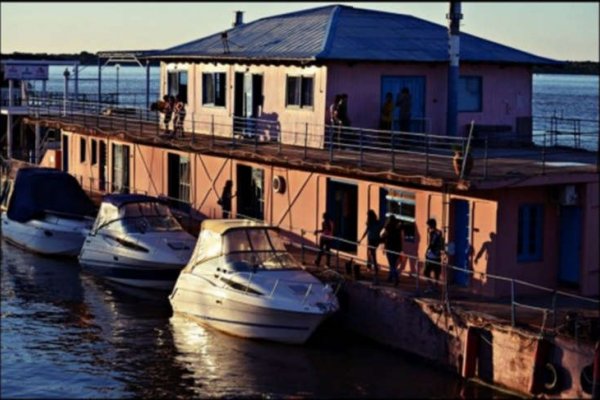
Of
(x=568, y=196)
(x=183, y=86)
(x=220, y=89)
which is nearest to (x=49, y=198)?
(x=183, y=86)

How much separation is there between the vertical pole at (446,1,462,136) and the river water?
8601mm

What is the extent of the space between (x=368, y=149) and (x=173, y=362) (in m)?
10.3

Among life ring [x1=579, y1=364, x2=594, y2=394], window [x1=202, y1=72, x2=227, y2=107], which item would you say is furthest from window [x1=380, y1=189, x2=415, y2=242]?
window [x1=202, y1=72, x2=227, y2=107]

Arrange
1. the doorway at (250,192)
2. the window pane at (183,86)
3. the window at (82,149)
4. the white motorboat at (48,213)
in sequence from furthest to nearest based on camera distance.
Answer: the window at (82,149) < the window pane at (183,86) < the white motorboat at (48,213) < the doorway at (250,192)

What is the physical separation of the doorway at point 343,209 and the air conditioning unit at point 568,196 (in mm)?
6338

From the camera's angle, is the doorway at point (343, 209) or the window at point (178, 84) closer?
the doorway at point (343, 209)

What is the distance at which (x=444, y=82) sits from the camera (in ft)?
112

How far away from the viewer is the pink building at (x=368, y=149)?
85.0 ft

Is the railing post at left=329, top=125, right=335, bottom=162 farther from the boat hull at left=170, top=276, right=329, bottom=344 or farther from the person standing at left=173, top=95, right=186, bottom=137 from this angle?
the person standing at left=173, top=95, right=186, bottom=137

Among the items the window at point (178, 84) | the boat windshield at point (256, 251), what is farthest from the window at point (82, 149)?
the boat windshield at point (256, 251)

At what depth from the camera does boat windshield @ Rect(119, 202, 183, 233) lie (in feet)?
109

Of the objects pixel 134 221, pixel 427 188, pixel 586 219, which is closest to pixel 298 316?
pixel 427 188

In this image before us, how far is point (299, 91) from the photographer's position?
112ft

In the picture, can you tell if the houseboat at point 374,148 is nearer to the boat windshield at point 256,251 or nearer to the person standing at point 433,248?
the person standing at point 433,248
